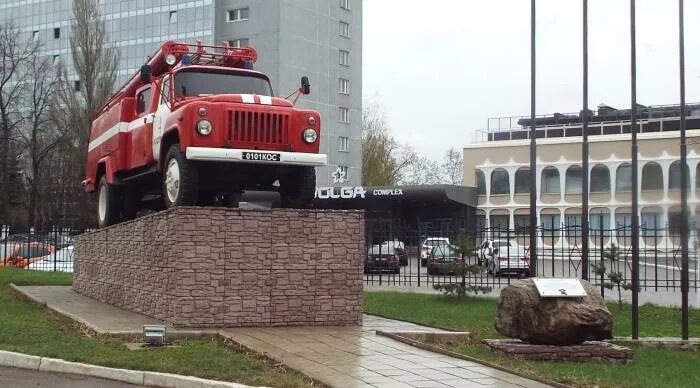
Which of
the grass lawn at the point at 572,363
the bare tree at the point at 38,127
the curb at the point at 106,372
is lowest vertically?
the grass lawn at the point at 572,363

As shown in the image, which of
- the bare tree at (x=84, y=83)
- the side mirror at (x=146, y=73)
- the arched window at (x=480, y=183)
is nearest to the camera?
the side mirror at (x=146, y=73)

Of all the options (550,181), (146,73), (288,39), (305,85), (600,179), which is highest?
(288,39)

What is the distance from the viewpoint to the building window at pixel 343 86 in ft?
226

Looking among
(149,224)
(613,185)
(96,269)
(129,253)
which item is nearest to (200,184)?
(149,224)

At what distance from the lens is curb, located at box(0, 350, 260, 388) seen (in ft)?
25.6

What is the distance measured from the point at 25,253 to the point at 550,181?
106 ft

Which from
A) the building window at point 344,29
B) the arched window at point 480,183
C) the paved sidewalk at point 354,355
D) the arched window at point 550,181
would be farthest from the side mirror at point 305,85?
the building window at point 344,29

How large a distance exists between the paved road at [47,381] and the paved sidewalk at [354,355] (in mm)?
1942

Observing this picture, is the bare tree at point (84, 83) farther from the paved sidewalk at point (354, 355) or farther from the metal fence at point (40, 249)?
the paved sidewalk at point (354, 355)

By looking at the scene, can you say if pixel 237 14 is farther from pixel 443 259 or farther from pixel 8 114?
pixel 443 259

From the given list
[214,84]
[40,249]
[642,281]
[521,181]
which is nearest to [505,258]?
[642,281]

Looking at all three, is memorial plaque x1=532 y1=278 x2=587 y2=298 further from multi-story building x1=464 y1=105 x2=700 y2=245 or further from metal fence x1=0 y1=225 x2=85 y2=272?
multi-story building x1=464 y1=105 x2=700 y2=245

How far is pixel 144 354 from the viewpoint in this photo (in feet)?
30.5

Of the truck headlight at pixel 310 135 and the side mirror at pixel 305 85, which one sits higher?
the side mirror at pixel 305 85
